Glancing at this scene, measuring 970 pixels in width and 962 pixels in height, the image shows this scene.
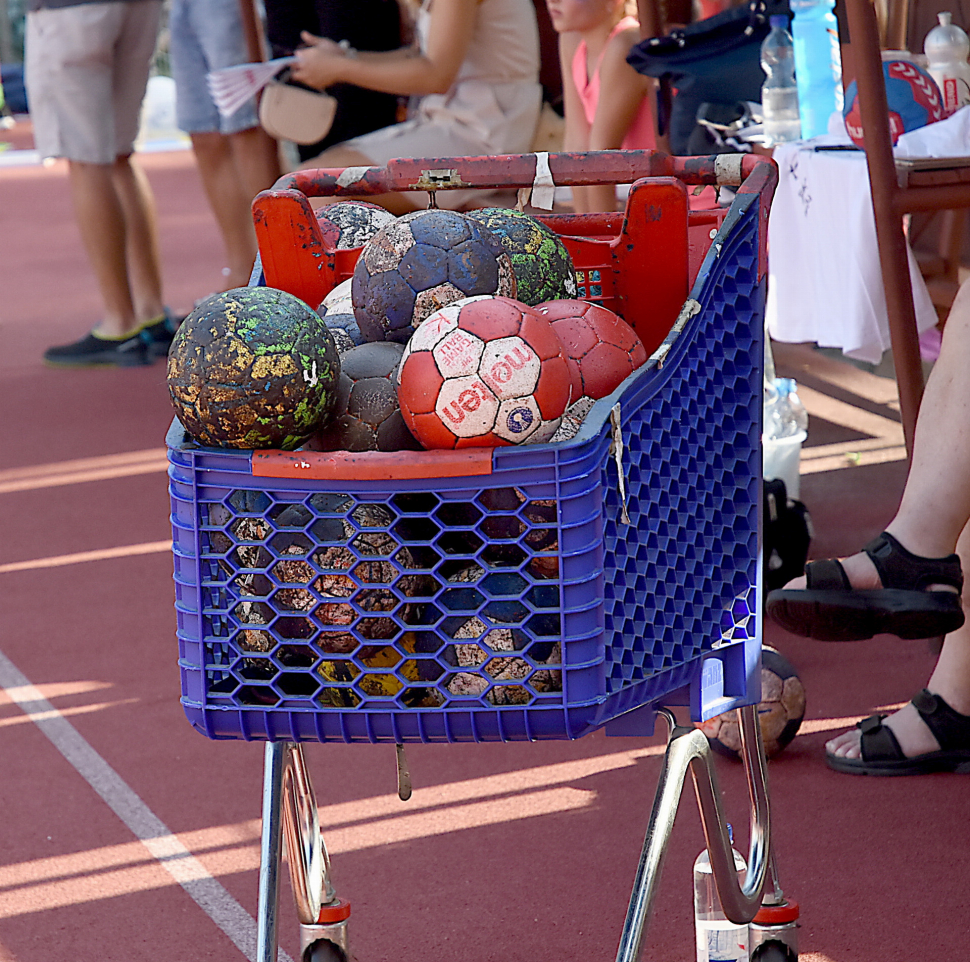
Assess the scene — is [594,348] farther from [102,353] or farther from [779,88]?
[102,353]

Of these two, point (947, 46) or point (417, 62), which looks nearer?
point (947, 46)

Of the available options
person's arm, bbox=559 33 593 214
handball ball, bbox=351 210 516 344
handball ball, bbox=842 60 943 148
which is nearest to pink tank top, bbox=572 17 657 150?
person's arm, bbox=559 33 593 214

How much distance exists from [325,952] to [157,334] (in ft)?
17.2

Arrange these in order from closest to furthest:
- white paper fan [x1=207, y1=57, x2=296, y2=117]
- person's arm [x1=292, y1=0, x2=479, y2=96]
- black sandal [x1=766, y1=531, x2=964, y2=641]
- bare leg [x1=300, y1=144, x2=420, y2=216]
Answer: black sandal [x1=766, y1=531, x2=964, y2=641]
bare leg [x1=300, y1=144, x2=420, y2=216]
person's arm [x1=292, y1=0, x2=479, y2=96]
white paper fan [x1=207, y1=57, x2=296, y2=117]

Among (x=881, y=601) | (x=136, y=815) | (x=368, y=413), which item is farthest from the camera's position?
(x=136, y=815)

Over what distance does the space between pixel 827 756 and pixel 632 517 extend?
4.79 feet

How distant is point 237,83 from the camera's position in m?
5.69

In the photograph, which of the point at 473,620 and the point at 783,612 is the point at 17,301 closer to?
the point at 783,612

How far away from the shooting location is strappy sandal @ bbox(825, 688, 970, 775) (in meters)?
2.66

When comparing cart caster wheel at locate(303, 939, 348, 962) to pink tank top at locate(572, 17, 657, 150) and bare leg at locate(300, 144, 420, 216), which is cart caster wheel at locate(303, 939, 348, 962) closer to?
bare leg at locate(300, 144, 420, 216)

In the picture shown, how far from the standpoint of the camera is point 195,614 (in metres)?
1.51

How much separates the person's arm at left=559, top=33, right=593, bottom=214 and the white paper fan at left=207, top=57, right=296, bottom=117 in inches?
49.9

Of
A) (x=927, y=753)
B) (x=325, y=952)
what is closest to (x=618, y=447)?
(x=325, y=952)

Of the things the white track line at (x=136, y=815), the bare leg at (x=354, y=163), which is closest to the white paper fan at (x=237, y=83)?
the bare leg at (x=354, y=163)
